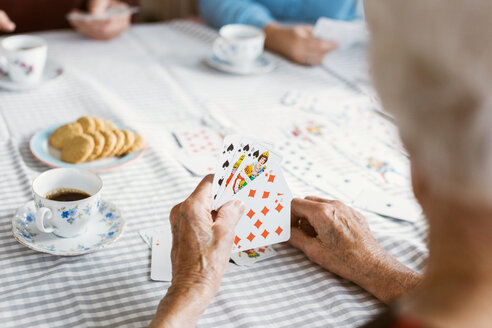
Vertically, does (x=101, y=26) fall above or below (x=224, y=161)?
below

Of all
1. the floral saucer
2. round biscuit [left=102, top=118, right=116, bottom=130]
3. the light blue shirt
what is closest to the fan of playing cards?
the floral saucer

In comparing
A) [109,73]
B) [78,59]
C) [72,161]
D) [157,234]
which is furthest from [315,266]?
[78,59]

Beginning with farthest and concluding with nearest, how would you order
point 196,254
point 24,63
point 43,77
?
1. point 43,77
2. point 24,63
3. point 196,254

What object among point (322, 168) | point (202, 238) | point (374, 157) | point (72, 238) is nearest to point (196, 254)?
point (202, 238)

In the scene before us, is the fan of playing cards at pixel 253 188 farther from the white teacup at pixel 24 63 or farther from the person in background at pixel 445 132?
the white teacup at pixel 24 63

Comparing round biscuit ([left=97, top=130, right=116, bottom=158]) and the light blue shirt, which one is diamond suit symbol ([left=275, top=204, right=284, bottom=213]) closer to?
round biscuit ([left=97, top=130, right=116, bottom=158])

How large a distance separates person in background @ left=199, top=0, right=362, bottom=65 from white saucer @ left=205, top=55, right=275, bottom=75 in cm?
12

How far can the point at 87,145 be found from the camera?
55.7 inches

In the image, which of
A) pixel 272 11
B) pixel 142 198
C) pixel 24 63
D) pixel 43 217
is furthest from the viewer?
pixel 272 11

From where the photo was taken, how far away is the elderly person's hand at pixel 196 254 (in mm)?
957

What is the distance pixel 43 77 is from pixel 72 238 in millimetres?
865

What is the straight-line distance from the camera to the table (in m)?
1.05

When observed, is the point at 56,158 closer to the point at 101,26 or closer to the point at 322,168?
the point at 322,168

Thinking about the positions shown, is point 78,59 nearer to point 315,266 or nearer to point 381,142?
point 381,142
